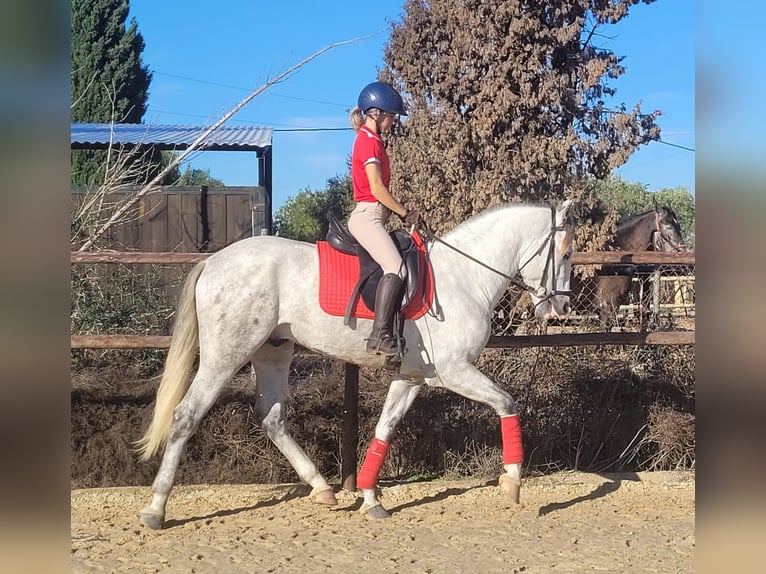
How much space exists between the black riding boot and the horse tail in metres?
1.30

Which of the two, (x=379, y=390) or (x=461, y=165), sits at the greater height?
(x=461, y=165)

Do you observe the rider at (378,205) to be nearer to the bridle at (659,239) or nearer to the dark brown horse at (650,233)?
the dark brown horse at (650,233)

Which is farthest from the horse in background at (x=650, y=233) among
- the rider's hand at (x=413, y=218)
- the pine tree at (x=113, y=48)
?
the pine tree at (x=113, y=48)

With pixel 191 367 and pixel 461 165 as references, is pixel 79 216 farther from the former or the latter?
pixel 461 165

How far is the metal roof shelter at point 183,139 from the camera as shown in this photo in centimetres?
1487

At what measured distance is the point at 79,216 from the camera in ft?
22.9

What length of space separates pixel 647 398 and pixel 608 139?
7.54 m

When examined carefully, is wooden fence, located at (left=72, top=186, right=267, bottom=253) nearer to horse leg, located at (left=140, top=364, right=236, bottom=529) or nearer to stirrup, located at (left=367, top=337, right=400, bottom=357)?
horse leg, located at (left=140, top=364, right=236, bottom=529)

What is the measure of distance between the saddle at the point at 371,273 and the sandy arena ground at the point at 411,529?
150 cm

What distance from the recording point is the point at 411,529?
518 centimetres

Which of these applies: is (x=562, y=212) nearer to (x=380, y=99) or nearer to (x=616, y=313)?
(x=380, y=99)

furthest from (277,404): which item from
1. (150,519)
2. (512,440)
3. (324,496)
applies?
(512,440)

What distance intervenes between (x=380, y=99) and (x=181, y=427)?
2.61 meters
